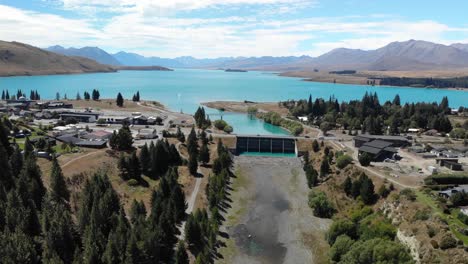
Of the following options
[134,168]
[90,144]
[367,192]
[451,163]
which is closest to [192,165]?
[134,168]

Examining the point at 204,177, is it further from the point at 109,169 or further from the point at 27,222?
the point at 27,222

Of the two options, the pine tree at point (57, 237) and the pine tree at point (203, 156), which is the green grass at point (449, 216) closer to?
the pine tree at point (57, 237)

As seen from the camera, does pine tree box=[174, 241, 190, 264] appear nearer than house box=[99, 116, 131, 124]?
Yes

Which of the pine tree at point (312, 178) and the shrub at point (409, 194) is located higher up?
the shrub at point (409, 194)

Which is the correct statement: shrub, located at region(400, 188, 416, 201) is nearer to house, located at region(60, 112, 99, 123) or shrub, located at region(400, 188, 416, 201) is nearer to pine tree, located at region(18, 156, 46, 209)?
pine tree, located at region(18, 156, 46, 209)

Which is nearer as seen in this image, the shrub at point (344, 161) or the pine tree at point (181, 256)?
the pine tree at point (181, 256)

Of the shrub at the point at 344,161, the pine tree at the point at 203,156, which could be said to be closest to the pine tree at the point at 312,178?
the shrub at the point at 344,161

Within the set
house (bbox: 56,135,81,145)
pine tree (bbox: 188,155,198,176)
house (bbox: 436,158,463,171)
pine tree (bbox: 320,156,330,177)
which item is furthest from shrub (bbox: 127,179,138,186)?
house (bbox: 436,158,463,171)
